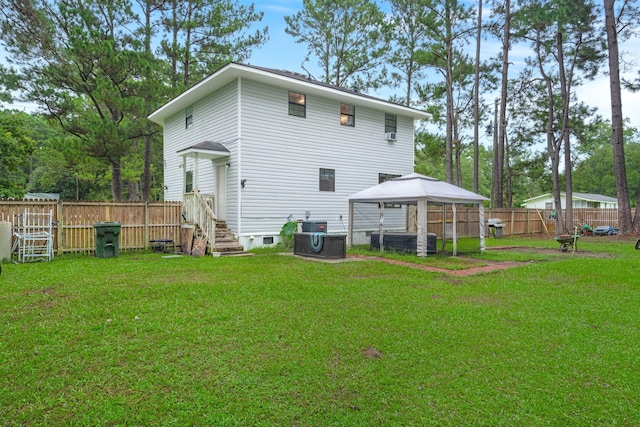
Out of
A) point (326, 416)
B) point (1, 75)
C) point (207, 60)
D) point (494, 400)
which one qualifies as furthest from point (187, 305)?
point (207, 60)

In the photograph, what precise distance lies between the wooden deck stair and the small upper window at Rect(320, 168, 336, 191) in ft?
12.7

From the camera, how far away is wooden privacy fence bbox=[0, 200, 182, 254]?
9.35 meters

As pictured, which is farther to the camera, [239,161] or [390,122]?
[390,122]

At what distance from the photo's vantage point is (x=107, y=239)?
9828 millimetres

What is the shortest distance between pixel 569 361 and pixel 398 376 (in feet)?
5.49

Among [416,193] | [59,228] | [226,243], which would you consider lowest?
[226,243]

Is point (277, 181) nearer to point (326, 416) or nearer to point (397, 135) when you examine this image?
point (397, 135)

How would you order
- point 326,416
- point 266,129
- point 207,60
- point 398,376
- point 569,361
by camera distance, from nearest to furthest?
1. point 326,416
2. point 398,376
3. point 569,361
4. point 266,129
5. point 207,60

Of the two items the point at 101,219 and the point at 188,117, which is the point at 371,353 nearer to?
the point at 101,219

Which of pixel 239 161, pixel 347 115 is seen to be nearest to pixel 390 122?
pixel 347 115

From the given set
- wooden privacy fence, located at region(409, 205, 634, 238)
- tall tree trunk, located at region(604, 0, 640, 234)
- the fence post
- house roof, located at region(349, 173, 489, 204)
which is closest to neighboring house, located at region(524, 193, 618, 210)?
wooden privacy fence, located at region(409, 205, 634, 238)

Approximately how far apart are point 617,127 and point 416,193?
40.6 feet

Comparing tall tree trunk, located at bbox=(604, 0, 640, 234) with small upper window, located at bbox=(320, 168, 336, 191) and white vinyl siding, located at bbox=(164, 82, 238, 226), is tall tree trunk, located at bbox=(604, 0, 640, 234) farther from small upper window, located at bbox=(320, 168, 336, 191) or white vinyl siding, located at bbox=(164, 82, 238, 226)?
white vinyl siding, located at bbox=(164, 82, 238, 226)

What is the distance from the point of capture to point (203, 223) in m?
10.9
